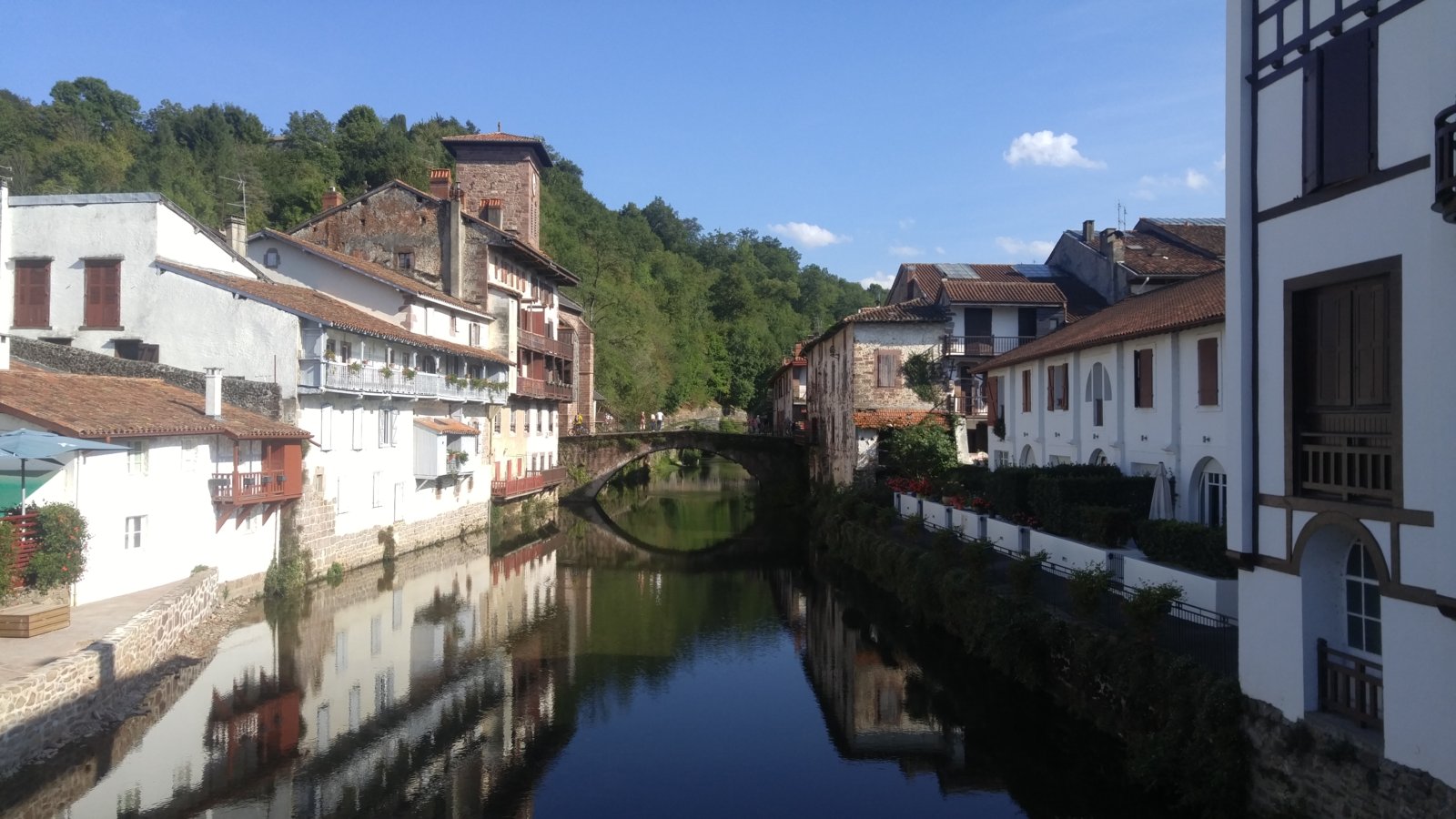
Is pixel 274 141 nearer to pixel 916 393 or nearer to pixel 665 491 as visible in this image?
pixel 665 491

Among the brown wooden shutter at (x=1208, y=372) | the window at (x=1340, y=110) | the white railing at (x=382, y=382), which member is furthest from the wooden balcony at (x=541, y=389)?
the window at (x=1340, y=110)

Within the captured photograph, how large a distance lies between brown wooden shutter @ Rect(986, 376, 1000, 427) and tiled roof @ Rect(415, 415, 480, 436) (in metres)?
18.4

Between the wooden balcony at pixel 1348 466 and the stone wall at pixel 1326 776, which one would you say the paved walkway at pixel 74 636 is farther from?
the wooden balcony at pixel 1348 466

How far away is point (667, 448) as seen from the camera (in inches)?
1955

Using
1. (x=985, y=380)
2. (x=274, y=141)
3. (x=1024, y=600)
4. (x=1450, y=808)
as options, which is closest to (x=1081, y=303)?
(x=985, y=380)

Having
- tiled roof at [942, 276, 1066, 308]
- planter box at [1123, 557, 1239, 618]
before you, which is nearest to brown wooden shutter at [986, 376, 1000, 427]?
tiled roof at [942, 276, 1066, 308]

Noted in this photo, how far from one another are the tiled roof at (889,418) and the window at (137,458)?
2546 cm

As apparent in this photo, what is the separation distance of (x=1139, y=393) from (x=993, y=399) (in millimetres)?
11396

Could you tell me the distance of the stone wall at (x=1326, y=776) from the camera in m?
8.62

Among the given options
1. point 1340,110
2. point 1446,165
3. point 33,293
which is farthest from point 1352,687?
point 33,293

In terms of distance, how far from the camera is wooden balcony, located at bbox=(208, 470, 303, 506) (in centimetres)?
2147

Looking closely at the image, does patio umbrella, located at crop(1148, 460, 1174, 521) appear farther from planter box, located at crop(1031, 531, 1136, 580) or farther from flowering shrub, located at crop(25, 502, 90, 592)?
flowering shrub, located at crop(25, 502, 90, 592)

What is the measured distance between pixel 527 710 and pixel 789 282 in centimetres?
10447

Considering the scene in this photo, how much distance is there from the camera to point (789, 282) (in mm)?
118750
